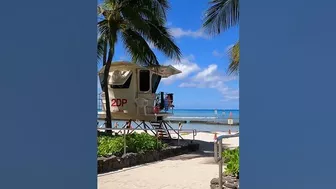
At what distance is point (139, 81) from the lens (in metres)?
18.2

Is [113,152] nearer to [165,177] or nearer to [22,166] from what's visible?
[165,177]

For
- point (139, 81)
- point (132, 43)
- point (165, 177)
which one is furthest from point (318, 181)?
point (139, 81)

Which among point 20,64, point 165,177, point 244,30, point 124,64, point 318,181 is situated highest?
point 124,64

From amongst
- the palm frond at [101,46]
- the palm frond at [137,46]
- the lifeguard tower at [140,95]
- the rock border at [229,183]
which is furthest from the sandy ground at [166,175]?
the palm frond at [101,46]

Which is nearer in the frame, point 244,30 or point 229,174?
point 244,30

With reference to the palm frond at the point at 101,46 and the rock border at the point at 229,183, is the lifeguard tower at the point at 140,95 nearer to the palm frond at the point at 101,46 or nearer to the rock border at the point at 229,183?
the palm frond at the point at 101,46

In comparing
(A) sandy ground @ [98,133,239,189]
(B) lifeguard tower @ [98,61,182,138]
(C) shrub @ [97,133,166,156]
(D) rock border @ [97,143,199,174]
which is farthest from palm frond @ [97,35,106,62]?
(A) sandy ground @ [98,133,239,189]

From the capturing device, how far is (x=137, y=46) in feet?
51.1

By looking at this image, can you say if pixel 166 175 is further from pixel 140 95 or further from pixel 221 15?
pixel 140 95

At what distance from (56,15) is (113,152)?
7.93 metres

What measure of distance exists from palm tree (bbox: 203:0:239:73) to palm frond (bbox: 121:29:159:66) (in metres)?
4.82

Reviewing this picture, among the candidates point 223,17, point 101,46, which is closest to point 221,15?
point 223,17

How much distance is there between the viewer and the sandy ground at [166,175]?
8031 millimetres

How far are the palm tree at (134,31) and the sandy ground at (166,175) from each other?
17.7 feet
